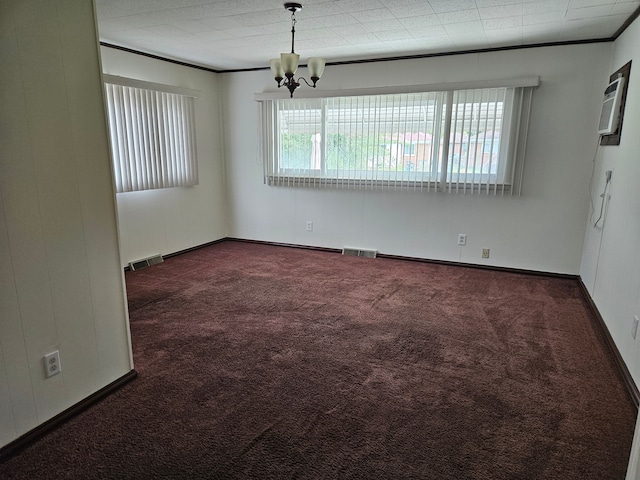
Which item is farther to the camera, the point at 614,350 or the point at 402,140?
the point at 402,140

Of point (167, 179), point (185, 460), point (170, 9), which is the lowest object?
point (185, 460)

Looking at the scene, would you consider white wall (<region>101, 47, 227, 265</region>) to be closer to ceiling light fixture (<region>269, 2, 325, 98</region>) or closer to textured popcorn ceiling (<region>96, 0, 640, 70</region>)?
textured popcorn ceiling (<region>96, 0, 640, 70</region>)

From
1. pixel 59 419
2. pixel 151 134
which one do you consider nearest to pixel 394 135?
pixel 151 134

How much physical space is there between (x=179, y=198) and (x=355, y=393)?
3804mm

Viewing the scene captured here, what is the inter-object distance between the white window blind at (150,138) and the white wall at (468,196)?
33.2 inches

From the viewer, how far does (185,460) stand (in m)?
1.82

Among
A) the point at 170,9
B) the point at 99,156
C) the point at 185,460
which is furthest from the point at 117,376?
the point at 170,9

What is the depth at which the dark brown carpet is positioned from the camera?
182 centimetres

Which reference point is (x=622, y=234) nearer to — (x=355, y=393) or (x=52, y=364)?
(x=355, y=393)

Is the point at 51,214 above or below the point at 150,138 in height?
below

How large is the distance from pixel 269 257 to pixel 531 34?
3612 millimetres

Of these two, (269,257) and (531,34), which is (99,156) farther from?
(531,34)

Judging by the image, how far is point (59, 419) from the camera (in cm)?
204

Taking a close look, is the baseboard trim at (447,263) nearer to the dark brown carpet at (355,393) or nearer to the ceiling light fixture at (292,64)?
the dark brown carpet at (355,393)
